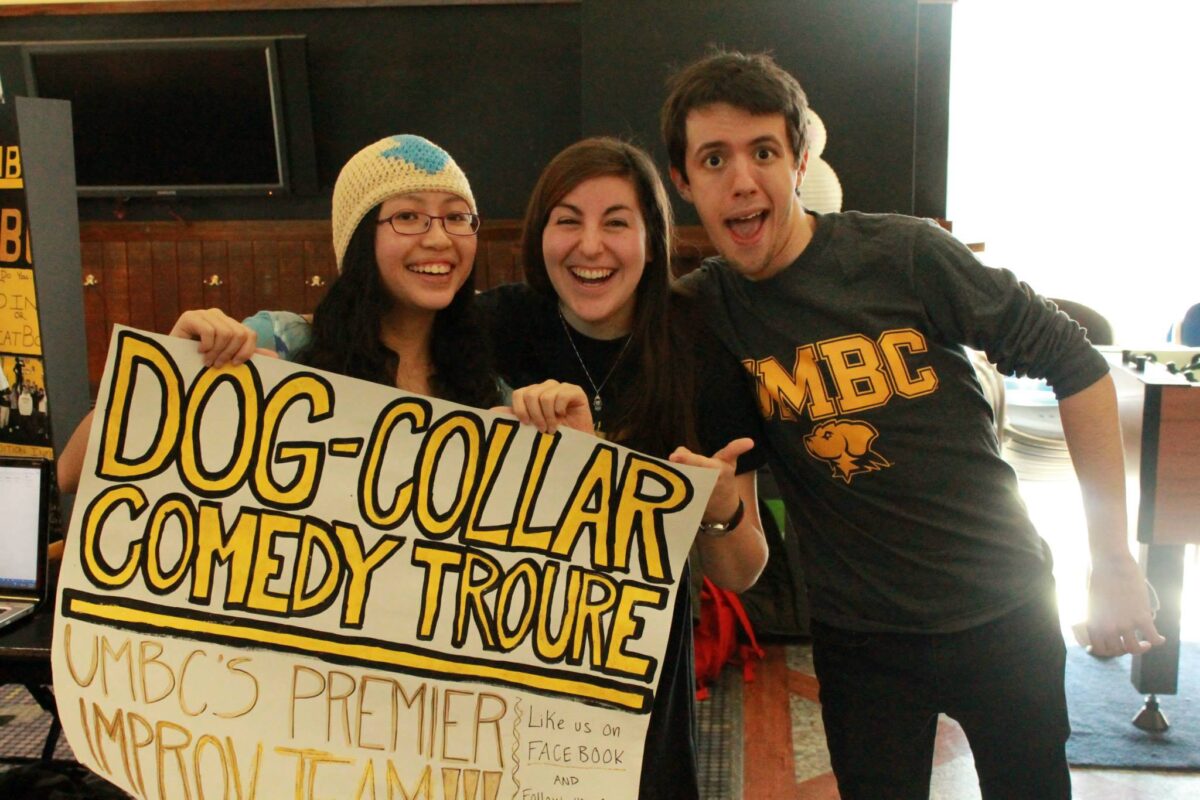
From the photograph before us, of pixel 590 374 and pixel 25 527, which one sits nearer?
pixel 590 374

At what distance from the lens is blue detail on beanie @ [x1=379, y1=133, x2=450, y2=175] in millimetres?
1272

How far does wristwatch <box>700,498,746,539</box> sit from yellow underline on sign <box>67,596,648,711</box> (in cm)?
23

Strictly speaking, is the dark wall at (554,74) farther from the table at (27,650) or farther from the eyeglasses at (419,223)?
the table at (27,650)

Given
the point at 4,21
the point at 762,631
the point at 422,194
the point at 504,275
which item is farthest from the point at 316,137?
the point at 422,194

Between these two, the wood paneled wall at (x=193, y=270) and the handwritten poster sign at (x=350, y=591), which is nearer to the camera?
the handwritten poster sign at (x=350, y=591)

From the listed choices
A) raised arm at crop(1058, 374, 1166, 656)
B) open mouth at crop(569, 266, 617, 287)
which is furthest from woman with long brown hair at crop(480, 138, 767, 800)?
raised arm at crop(1058, 374, 1166, 656)

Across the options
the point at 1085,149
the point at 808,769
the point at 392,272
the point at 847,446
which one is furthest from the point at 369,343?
the point at 1085,149

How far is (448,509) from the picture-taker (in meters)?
1.16

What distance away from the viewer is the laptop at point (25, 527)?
1626 mm

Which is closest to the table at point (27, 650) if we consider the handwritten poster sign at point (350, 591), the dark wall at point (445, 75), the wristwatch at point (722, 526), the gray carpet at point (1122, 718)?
the handwritten poster sign at point (350, 591)

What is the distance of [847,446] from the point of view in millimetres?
1312

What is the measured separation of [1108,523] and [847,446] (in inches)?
Result: 14.5

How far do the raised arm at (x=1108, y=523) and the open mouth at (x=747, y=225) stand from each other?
0.48m

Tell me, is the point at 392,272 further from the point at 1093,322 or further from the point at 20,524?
the point at 1093,322
